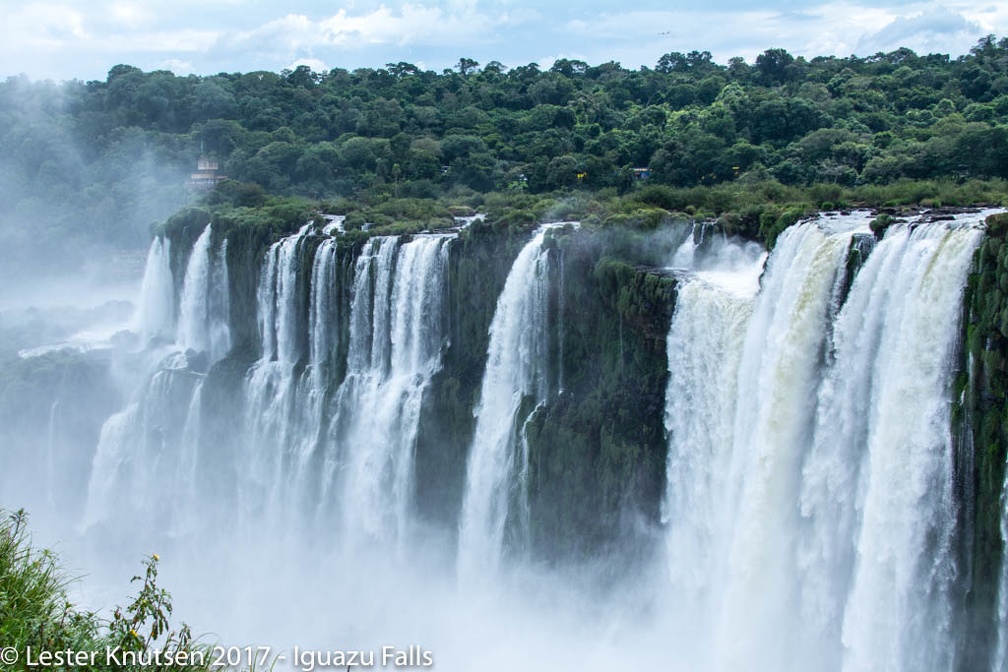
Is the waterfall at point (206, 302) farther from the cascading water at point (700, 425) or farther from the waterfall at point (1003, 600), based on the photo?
the waterfall at point (1003, 600)

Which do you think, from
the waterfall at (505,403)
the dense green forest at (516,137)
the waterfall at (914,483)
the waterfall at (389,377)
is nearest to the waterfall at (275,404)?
the waterfall at (389,377)

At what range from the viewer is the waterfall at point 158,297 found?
1550 inches

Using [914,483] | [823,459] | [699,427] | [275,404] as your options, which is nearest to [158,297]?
[275,404]

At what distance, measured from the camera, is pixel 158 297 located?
40.1m

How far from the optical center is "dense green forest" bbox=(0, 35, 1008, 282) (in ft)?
112

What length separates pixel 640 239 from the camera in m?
23.9

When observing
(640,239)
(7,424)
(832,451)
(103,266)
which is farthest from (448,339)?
(103,266)

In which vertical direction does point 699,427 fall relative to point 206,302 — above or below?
below

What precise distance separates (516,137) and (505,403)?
31.8 metres

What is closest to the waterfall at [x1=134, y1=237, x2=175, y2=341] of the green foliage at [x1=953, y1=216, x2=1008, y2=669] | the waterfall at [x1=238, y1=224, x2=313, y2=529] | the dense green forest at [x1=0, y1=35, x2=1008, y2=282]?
the dense green forest at [x1=0, y1=35, x2=1008, y2=282]

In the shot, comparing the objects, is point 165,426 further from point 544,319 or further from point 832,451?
point 832,451

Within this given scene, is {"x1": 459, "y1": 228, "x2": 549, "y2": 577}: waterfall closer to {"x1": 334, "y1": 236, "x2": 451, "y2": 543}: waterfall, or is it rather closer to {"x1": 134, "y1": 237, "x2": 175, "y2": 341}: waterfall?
{"x1": 334, "y1": 236, "x2": 451, "y2": 543}: waterfall

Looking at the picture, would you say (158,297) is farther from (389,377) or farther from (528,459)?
(528,459)

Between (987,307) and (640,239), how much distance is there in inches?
425
